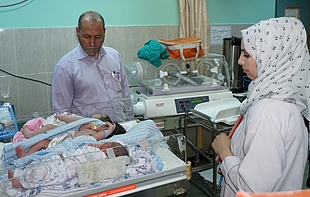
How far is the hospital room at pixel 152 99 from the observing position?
3.82ft

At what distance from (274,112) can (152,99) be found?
1218mm

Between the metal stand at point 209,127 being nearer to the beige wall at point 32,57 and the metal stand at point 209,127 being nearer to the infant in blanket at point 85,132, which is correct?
the infant in blanket at point 85,132

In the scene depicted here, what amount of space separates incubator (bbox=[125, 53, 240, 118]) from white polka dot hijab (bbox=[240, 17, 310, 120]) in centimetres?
113

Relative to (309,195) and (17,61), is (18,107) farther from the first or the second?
(309,195)

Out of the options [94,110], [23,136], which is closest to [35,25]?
[94,110]

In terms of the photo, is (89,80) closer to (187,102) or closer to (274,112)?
(187,102)

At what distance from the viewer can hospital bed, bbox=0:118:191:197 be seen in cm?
119

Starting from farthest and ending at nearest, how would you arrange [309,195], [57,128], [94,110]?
1. [94,110]
2. [57,128]
3. [309,195]

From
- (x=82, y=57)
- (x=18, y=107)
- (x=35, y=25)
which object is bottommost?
(x=18, y=107)

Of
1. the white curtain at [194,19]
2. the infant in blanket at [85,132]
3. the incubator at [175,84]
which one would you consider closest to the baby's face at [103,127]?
the infant in blanket at [85,132]

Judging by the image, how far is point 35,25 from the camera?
2426 mm

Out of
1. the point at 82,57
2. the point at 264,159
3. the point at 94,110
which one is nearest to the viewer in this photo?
the point at 264,159

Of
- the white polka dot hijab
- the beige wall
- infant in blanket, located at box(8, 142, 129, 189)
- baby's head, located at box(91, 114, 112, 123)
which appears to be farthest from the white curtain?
infant in blanket, located at box(8, 142, 129, 189)

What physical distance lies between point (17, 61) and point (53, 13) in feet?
1.54
